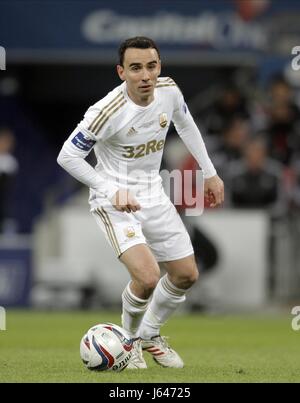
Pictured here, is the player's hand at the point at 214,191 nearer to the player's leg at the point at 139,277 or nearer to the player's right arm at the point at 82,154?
the player's leg at the point at 139,277

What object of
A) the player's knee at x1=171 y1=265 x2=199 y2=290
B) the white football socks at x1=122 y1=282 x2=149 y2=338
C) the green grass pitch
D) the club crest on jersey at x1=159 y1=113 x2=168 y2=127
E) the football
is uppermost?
the club crest on jersey at x1=159 y1=113 x2=168 y2=127

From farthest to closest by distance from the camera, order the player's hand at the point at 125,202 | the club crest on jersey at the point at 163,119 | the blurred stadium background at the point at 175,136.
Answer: the blurred stadium background at the point at 175,136 → the club crest on jersey at the point at 163,119 → the player's hand at the point at 125,202

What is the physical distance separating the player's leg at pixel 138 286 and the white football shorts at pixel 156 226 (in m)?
0.20

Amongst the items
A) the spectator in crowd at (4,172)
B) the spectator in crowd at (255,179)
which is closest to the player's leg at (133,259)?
the spectator in crowd at (255,179)

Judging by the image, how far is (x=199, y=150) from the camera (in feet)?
32.1

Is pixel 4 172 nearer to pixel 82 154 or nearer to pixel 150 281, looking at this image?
pixel 82 154

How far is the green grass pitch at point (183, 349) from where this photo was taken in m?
8.62

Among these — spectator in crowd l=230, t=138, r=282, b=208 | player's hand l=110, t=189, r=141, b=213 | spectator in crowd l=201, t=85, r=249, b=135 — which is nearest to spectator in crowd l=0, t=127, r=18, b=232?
spectator in crowd l=201, t=85, r=249, b=135

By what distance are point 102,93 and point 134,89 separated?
522 inches

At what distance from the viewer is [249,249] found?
1722cm

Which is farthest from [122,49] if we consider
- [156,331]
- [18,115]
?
[18,115]

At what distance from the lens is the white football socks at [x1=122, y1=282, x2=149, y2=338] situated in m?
9.25

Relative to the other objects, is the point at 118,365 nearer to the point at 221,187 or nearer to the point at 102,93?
the point at 221,187

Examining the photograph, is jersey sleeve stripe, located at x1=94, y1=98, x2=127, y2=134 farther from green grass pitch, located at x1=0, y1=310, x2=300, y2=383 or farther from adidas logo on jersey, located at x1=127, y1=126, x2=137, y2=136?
green grass pitch, located at x1=0, y1=310, x2=300, y2=383
